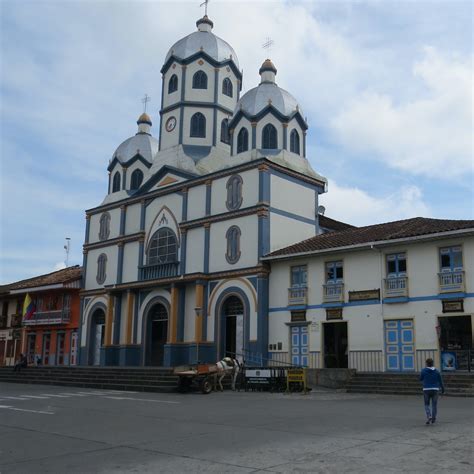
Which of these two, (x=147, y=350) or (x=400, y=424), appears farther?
(x=147, y=350)

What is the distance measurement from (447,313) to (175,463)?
17.8 meters

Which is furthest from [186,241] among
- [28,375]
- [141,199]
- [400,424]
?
[400,424]

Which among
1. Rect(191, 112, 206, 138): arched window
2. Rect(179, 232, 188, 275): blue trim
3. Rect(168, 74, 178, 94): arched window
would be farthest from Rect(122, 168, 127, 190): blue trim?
Rect(179, 232, 188, 275): blue trim

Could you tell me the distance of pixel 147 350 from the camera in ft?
112

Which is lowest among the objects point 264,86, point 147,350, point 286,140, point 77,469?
point 77,469

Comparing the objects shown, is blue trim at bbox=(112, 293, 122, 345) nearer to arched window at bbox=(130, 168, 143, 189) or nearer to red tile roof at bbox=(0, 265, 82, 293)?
red tile roof at bbox=(0, 265, 82, 293)

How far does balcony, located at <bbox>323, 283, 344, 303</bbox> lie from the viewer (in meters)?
26.9

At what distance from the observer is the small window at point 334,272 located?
89.6ft

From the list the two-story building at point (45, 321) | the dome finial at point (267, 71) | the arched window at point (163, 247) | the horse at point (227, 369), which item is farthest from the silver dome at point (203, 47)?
the horse at point (227, 369)

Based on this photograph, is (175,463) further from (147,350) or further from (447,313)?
(147,350)

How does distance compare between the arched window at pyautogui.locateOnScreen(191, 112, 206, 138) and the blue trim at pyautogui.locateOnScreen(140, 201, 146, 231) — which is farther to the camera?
the arched window at pyautogui.locateOnScreen(191, 112, 206, 138)

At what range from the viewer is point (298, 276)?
28.7m

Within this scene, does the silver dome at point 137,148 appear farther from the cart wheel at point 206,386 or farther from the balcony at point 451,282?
the balcony at point 451,282

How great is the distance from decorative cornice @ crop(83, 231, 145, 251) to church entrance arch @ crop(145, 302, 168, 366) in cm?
443
